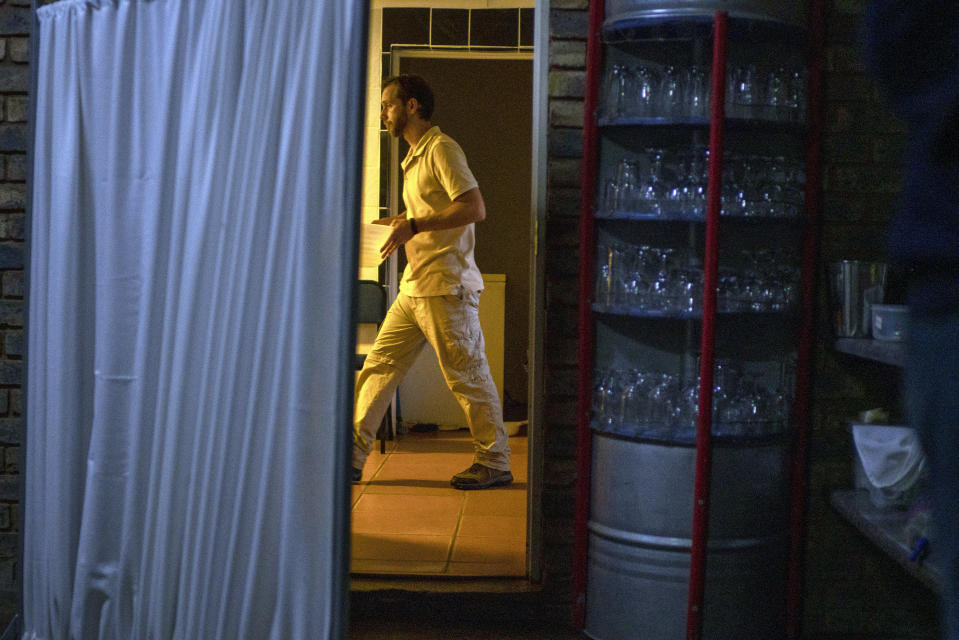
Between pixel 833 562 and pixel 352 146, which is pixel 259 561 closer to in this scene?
pixel 352 146

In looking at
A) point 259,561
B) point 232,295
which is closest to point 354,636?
point 259,561

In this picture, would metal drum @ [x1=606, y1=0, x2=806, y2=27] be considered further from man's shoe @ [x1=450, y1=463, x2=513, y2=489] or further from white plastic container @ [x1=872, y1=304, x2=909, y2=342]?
man's shoe @ [x1=450, y1=463, x2=513, y2=489]

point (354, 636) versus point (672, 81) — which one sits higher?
point (672, 81)

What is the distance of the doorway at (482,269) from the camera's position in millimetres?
3594

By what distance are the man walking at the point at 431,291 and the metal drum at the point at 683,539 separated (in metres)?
1.56

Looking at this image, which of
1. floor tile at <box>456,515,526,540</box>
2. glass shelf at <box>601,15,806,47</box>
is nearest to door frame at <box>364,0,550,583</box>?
glass shelf at <box>601,15,806,47</box>

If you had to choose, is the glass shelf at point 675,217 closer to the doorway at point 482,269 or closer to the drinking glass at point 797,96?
the drinking glass at point 797,96

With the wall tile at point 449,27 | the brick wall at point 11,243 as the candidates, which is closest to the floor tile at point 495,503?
the brick wall at point 11,243

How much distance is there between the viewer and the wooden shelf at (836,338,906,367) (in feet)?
7.67

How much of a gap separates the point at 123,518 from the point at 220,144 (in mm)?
897

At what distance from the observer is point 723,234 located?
2801 mm

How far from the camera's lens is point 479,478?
4.50m

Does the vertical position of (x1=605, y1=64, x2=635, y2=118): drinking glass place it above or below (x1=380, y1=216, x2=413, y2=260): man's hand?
above

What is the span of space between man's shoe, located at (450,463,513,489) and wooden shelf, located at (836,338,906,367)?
2120mm
